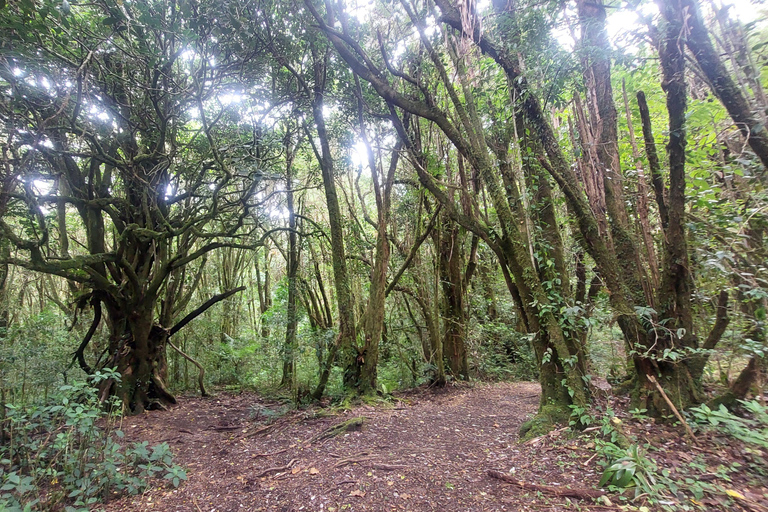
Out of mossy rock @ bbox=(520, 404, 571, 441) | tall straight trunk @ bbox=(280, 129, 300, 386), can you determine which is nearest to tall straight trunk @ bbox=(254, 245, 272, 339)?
tall straight trunk @ bbox=(280, 129, 300, 386)

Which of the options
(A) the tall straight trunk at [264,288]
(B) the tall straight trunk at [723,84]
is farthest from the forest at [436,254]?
(A) the tall straight trunk at [264,288]

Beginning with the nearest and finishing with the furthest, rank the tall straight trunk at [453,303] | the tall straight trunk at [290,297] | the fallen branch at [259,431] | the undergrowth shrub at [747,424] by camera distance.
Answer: the undergrowth shrub at [747,424], the fallen branch at [259,431], the tall straight trunk at [290,297], the tall straight trunk at [453,303]

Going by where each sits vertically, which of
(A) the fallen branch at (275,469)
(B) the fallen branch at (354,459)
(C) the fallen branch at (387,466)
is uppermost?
(C) the fallen branch at (387,466)

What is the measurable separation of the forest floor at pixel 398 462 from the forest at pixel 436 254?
1.3 inches

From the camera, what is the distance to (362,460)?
3.73 metres

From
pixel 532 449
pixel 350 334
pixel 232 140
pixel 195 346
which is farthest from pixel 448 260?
pixel 195 346

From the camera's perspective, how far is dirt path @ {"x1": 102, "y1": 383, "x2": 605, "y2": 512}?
9.43ft

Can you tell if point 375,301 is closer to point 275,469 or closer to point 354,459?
point 354,459

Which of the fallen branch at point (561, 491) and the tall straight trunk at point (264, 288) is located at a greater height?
the tall straight trunk at point (264, 288)

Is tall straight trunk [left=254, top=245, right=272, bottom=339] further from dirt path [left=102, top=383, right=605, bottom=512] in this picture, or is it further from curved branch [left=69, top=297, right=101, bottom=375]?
dirt path [left=102, top=383, right=605, bottom=512]

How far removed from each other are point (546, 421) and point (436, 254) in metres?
4.02

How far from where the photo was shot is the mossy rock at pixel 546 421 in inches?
143

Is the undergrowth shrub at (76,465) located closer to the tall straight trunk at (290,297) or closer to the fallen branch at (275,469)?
the fallen branch at (275,469)

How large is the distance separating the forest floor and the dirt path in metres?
0.01
